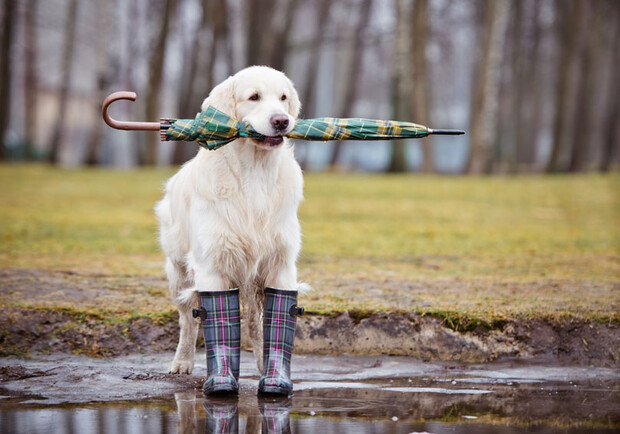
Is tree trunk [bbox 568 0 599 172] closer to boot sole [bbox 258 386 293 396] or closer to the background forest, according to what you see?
the background forest

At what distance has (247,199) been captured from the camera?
538 centimetres

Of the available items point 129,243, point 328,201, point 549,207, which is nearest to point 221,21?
Answer: point 328,201

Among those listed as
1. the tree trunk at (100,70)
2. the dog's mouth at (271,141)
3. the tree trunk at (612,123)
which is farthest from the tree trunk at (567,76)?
the dog's mouth at (271,141)

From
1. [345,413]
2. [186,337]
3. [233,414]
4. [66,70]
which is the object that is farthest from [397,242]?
[66,70]

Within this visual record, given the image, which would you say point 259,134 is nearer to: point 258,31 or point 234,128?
point 234,128

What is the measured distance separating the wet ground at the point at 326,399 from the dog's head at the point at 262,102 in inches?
59.3

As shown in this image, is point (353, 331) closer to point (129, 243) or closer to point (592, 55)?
point (129, 243)

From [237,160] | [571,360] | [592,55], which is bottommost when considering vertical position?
[571,360]

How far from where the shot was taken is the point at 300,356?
6531mm

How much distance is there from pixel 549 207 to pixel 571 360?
38.7ft

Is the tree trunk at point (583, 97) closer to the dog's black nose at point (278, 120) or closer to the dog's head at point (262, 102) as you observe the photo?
the dog's head at point (262, 102)

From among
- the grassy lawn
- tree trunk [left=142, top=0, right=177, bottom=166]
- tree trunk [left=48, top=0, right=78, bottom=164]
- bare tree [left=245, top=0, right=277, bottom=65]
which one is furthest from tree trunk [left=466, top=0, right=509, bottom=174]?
tree trunk [left=48, top=0, right=78, bottom=164]

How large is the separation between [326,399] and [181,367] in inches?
44.9

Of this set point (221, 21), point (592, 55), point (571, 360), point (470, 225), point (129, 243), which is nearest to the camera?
point (571, 360)
